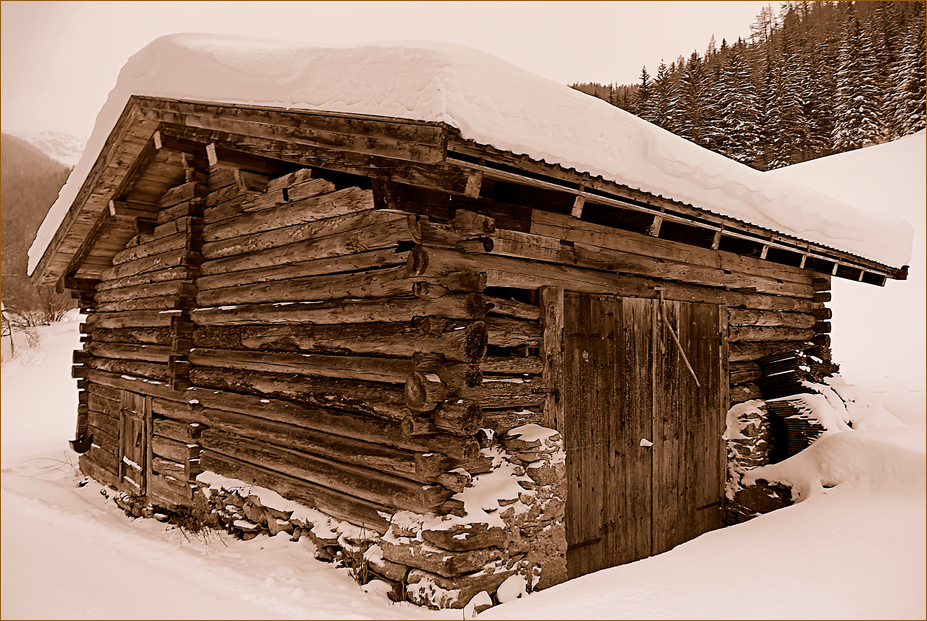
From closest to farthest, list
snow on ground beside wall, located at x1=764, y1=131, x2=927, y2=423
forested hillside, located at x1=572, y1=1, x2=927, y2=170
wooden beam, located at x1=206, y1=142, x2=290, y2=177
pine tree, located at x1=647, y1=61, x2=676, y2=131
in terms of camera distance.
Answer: wooden beam, located at x1=206, y1=142, x2=290, y2=177, snow on ground beside wall, located at x1=764, y1=131, x2=927, y2=423, forested hillside, located at x1=572, y1=1, x2=927, y2=170, pine tree, located at x1=647, y1=61, x2=676, y2=131

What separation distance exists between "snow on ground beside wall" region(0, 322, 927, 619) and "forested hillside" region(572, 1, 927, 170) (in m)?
29.8

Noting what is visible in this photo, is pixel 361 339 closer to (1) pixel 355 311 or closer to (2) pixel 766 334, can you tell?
(1) pixel 355 311

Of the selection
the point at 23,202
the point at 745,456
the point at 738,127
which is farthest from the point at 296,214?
the point at 738,127

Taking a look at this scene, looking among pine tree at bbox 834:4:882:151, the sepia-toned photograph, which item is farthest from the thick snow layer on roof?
pine tree at bbox 834:4:882:151

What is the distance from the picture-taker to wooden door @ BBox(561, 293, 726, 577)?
5602mm

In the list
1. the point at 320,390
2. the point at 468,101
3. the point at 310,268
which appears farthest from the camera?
the point at 310,268

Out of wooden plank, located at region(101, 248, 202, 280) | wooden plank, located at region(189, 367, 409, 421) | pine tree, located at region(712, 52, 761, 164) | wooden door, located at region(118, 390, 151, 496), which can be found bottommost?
wooden door, located at region(118, 390, 151, 496)

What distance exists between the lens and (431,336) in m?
4.56

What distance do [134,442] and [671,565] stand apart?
774 centimetres

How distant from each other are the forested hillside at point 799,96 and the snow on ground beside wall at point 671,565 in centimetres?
2978

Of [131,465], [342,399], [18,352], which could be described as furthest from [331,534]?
[18,352]

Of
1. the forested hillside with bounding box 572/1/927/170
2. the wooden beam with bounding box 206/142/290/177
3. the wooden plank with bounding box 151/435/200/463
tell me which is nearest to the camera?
the wooden beam with bounding box 206/142/290/177

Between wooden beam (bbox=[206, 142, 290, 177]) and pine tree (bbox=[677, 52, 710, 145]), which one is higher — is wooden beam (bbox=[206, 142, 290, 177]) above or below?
below

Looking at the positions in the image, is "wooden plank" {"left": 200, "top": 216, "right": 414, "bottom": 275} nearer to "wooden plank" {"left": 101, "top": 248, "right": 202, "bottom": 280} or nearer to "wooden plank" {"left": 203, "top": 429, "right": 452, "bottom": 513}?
"wooden plank" {"left": 101, "top": 248, "right": 202, "bottom": 280}
